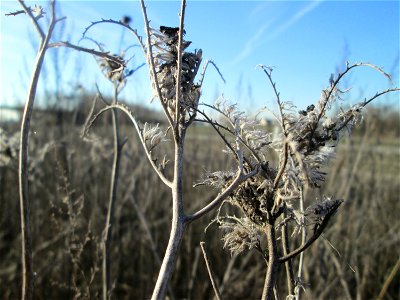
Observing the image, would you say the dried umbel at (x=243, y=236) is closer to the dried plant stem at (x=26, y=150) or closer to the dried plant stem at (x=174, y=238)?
the dried plant stem at (x=174, y=238)

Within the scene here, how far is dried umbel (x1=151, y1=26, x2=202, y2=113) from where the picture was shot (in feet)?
2.00

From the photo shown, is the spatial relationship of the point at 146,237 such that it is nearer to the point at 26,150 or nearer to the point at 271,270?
the point at 26,150

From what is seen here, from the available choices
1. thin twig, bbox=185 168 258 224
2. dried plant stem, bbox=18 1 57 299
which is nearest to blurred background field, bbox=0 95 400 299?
dried plant stem, bbox=18 1 57 299

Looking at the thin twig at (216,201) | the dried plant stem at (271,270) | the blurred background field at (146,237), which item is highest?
the thin twig at (216,201)

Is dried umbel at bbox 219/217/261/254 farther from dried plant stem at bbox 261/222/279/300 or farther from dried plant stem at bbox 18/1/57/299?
dried plant stem at bbox 18/1/57/299

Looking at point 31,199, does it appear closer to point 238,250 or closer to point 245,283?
point 245,283

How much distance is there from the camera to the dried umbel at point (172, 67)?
2.00 feet

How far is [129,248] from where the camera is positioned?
10.1ft

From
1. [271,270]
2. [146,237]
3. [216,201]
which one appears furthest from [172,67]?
[146,237]

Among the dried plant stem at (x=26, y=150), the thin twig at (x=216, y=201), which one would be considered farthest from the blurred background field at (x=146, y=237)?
the thin twig at (x=216, y=201)

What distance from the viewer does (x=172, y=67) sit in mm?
615

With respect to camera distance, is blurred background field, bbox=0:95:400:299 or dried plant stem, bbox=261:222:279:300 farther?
blurred background field, bbox=0:95:400:299

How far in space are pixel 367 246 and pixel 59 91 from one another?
8.59 ft

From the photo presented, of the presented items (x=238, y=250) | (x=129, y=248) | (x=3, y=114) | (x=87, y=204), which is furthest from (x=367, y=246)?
(x=3, y=114)
